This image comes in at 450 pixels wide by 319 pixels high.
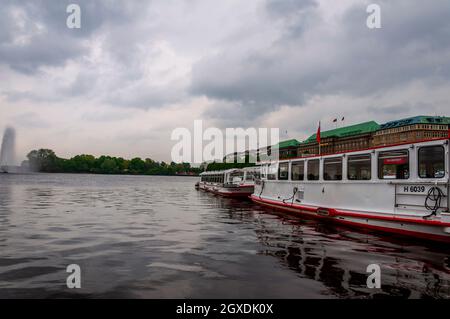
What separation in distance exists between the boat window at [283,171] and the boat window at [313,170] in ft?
10.0

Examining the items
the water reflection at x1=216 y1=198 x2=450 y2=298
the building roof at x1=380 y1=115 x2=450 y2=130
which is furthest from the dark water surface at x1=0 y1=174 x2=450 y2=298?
the building roof at x1=380 y1=115 x2=450 y2=130

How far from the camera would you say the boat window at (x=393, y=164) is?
16094 mm

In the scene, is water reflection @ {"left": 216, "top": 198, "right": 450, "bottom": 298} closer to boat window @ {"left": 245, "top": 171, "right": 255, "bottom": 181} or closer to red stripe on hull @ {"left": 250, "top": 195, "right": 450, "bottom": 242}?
red stripe on hull @ {"left": 250, "top": 195, "right": 450, "bottom": 242}

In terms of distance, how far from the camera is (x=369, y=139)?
152 metres

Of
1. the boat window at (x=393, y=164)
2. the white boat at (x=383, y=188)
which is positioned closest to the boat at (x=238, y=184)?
the white boat at (x=383, y=188)

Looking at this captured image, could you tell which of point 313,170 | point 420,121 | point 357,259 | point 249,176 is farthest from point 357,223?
point 420,121

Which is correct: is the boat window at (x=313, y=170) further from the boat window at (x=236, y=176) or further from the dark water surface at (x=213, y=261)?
the boat window at (x=236, y=176)

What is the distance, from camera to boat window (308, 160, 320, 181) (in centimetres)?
2250

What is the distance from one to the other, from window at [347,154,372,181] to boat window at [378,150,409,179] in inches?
28.6

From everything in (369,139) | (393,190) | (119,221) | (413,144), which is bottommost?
(119,221)

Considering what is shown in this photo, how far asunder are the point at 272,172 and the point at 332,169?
8182mm
